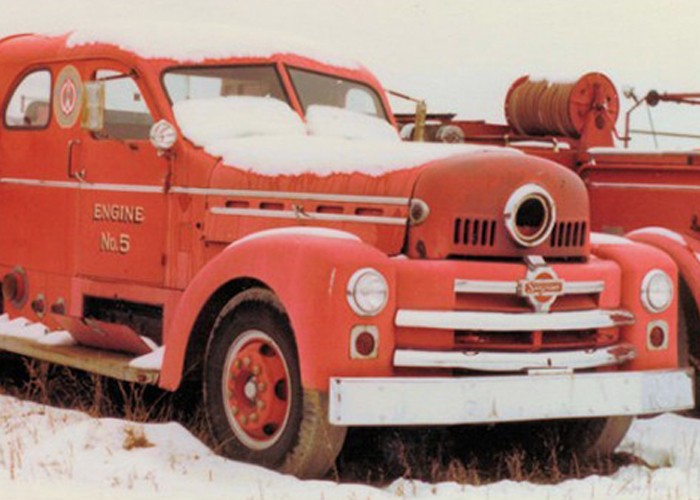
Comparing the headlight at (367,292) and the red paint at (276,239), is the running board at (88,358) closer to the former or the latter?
the red paint at (276,239)

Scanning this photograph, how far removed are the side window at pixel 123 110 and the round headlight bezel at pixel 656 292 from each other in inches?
109

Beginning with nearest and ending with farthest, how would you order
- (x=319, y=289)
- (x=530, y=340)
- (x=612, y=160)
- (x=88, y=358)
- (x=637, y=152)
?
(x=319, y=289) < (x=530, y=340) < (x=88, y=358) < (x=637, y=152) < (x=612, y=160)

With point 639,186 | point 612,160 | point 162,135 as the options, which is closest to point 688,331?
point 639,186

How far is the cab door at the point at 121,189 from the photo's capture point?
7.36m

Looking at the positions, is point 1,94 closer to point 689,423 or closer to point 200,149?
point 200,149

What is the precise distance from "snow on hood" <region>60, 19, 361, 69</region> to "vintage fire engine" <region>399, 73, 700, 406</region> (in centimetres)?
96

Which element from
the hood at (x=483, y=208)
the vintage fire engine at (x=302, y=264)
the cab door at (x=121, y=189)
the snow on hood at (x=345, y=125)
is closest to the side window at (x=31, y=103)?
the vintage fire engine at (x=302, y=264)

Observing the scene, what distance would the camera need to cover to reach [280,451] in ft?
19.2

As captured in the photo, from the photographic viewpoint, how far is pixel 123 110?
7629 mm

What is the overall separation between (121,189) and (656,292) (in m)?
2.94

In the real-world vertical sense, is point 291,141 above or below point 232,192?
above

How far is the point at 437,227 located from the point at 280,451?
1.21 m

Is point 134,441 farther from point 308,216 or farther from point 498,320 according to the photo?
point 498,320

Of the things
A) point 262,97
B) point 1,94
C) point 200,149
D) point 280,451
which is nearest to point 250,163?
point 200,149
